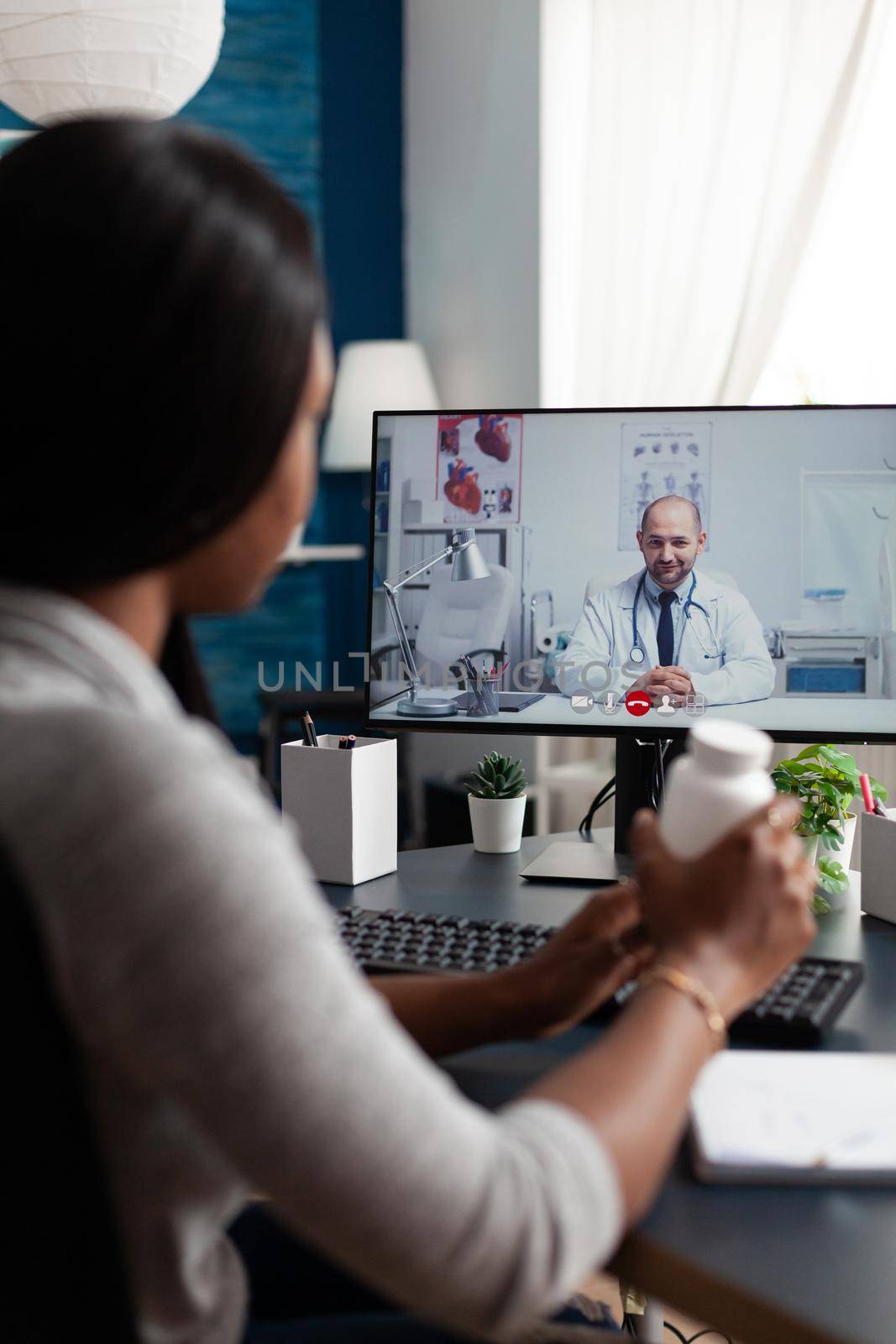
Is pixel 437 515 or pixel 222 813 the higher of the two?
pixel 437 515

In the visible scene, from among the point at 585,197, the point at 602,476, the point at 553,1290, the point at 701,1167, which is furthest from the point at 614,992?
the point at 585,197

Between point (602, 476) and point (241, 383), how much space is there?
0.79 metres

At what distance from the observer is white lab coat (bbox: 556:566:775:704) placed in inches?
50.4

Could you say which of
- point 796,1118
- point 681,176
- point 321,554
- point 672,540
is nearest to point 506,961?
point 796,1118

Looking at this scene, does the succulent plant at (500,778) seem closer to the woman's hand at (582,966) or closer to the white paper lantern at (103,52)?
the woman's hand at (582,966)

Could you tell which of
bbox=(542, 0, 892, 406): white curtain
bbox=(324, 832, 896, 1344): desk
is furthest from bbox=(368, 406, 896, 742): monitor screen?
bbox=(542, 0, 892, 406): white curtain

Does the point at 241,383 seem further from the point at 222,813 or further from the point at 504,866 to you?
the point at 504,866

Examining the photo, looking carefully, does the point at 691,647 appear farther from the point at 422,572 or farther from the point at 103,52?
the point at 103,52

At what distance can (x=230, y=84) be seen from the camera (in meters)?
3.61

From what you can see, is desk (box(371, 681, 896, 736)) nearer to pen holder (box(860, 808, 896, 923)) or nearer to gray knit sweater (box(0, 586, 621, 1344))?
pen holder (box(860, 808, 896, 923))

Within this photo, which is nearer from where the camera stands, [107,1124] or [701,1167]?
[107,1124]

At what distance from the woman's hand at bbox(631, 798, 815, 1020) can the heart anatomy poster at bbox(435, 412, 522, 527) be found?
2.28ft

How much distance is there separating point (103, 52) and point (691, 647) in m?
1.16

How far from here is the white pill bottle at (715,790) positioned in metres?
0.71
